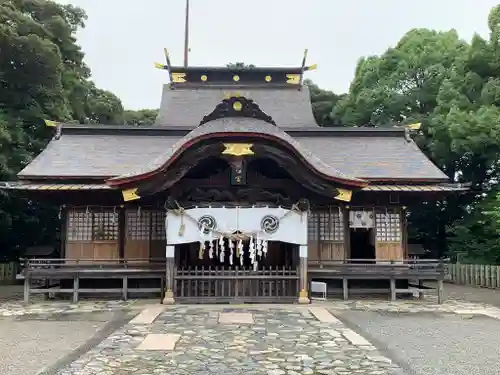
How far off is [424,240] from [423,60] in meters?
10.4

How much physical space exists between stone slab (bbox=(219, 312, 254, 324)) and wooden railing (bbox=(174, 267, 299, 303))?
5.75 feet

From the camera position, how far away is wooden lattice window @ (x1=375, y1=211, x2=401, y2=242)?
15.5 m

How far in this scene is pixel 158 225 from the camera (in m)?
15.3

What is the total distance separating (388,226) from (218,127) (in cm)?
642

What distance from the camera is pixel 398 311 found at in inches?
487

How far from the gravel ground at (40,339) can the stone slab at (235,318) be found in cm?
253

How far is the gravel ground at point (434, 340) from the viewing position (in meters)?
6.94

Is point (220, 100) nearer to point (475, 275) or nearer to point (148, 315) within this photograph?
point (475, 275)

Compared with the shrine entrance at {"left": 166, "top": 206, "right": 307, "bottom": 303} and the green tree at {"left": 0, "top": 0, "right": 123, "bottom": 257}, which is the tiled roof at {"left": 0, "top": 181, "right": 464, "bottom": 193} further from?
the green tree at {"left": 0, "top": 0, "right": 123, "bottom": 257}

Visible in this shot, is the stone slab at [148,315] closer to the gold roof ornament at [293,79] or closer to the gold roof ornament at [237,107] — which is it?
the gold roof ornament at [237,107]

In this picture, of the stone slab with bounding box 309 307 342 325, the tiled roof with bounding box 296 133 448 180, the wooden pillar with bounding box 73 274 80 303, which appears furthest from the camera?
the tiled roof with bounding box 296 133 448 180

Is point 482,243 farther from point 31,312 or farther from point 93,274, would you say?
point 31,312

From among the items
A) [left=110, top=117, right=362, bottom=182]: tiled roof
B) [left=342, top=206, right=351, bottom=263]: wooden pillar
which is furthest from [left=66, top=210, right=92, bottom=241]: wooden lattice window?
[left=342, top=206, right=351, bottom=263]: wooden pillar

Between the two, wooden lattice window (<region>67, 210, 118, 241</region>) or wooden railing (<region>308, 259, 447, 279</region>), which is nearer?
wooden railing (<region>308, 259, 447, 279</region>)
